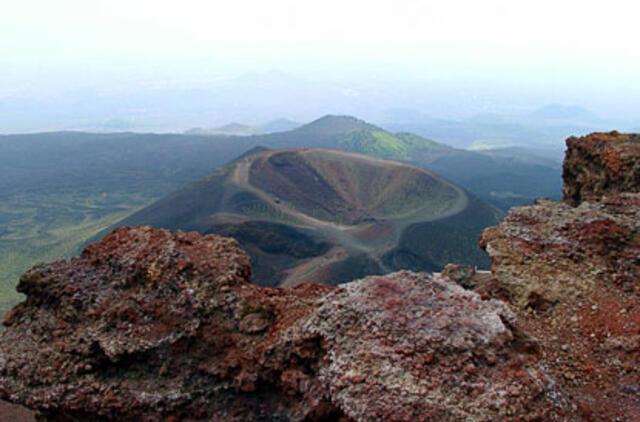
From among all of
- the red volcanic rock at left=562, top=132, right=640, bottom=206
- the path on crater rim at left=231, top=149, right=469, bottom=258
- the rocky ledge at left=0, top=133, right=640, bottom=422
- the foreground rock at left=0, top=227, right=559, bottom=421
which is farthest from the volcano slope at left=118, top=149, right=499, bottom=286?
the foreground rock at left=0, top=227, right=559, bottom=421

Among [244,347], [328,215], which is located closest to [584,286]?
[244,347]

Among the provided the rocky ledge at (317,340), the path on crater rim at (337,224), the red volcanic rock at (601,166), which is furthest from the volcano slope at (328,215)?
the rocky ledge at (317,340)

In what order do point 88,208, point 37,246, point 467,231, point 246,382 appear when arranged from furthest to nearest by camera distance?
point 88,208
point 37,246
point 467,231
point 246,382

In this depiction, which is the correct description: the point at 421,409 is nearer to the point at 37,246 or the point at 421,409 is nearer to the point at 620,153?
the point at 620,153

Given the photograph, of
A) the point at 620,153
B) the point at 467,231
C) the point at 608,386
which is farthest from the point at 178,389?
the point at 467,231

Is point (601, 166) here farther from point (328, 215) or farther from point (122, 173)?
point (122, 173)

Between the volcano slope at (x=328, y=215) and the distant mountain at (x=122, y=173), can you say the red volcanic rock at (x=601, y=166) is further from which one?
the distant mountain at (x=122, y=173)
